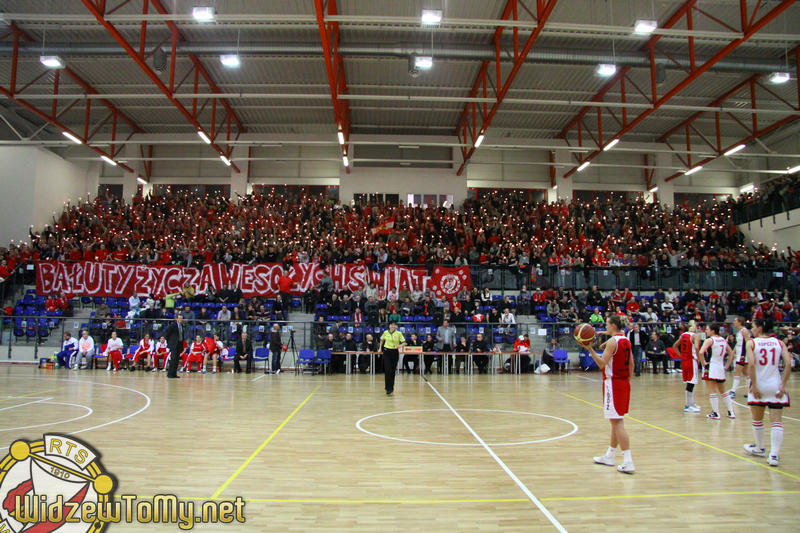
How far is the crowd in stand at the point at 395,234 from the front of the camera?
26375 mm


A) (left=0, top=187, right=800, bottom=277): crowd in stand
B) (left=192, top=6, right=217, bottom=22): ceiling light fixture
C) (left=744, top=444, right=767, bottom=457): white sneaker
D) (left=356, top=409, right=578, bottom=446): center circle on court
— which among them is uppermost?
(left=192, top=6, right=217, bottom=22): ceiling light fixture

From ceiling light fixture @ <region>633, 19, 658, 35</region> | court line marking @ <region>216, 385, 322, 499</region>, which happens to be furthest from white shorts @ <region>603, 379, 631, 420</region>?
ceiling light fixture @ <region>633, 19, 658, 35</region>

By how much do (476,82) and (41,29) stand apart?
64.6ft

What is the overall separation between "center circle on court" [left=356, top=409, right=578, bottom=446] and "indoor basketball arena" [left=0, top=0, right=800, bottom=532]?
0.34 ft

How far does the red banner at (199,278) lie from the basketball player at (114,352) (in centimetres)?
583

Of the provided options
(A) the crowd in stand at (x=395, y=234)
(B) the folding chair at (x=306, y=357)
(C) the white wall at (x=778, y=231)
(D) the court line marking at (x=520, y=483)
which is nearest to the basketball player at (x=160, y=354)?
(B) the folding chair at (x=306, y=357)

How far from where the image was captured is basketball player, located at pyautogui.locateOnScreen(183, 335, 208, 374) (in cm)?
1928

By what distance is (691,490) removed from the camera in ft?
18.7

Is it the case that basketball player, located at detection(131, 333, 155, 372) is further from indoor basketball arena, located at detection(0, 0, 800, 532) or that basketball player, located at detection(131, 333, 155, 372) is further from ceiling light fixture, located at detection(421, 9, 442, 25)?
ceiling light fixture, located at detection(421, 9, 442, 25)

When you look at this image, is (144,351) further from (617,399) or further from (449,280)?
(617,399)

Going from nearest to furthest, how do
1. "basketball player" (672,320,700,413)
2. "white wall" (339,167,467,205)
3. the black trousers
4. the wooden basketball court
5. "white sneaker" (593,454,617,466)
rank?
the wooden basketball court, "white sneaker" (593,454,617,466), "basketball player" (672,320,700,413), the black trousers, "white wall" (339,167,467,205)

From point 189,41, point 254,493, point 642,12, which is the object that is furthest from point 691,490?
point 189,41

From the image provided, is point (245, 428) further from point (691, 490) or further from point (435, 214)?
point (435, 214)

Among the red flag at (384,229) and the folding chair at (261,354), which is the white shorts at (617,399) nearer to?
the folding chair at (261,354)
